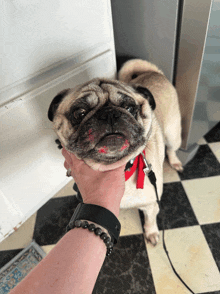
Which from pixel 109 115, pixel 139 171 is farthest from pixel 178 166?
pixel 109 115

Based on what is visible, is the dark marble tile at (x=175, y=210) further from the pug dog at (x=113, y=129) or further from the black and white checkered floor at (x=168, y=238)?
the pug dog at (x=113, y=129)

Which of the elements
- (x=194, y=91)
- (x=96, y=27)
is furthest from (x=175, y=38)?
(x=96, y=27)

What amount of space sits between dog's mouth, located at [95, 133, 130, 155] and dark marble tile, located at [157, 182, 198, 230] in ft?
2.09

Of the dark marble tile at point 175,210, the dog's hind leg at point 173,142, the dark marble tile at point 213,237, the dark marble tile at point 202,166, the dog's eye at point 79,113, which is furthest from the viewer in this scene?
the dark marble tile at point 202,166

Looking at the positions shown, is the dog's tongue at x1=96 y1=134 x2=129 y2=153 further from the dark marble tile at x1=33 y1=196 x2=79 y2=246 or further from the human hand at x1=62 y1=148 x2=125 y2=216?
the dark marble tile at x1=33 y1=196 x2=79 y2=246

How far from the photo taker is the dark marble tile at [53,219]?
104cm

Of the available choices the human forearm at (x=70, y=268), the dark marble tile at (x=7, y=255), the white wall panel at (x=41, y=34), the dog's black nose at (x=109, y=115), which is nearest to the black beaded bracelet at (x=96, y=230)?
the human forearm at (x=70, y=268)

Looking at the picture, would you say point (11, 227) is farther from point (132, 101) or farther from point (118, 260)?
point (132, 101)

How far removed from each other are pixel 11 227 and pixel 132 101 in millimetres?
897

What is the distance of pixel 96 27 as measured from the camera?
3.15ft

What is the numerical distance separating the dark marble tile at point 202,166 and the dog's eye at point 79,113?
865mm

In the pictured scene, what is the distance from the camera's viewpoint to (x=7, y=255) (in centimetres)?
99

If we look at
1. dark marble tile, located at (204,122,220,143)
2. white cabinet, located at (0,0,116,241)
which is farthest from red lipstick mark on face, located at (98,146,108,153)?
dark marble tile, located at (204,122,220,143)

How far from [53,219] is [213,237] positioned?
0.85m
